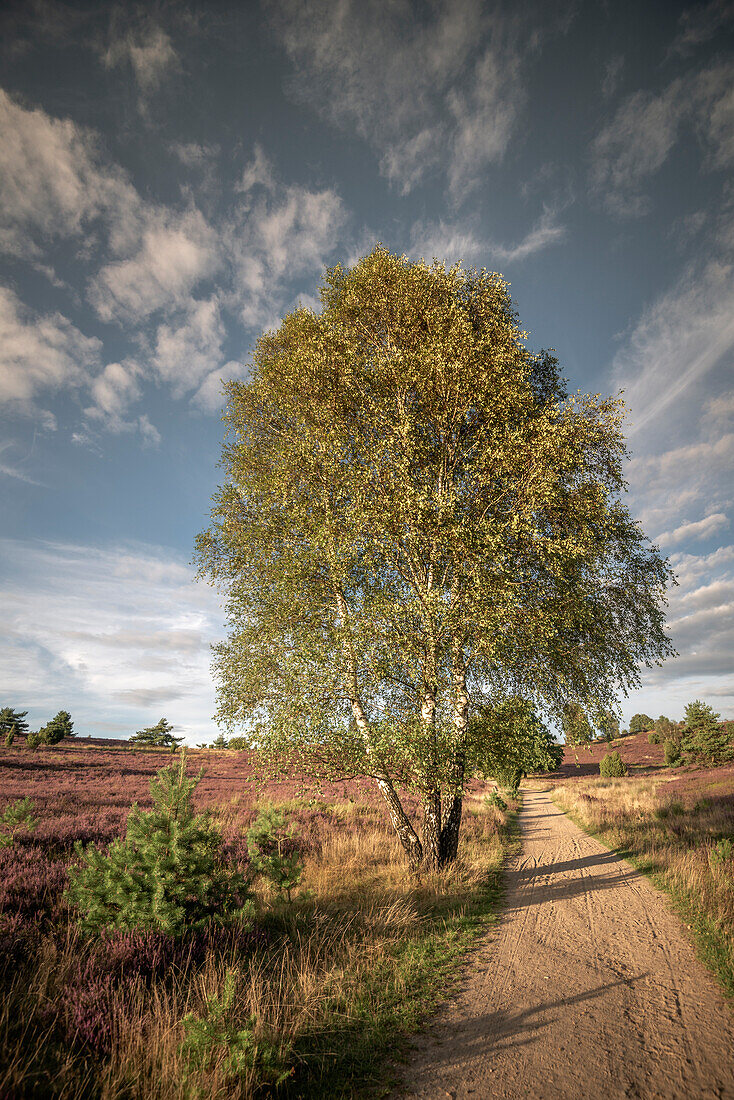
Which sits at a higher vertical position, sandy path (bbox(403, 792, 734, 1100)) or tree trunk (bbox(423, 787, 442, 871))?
tree trunk (bbox(423, 787, 442, 871))

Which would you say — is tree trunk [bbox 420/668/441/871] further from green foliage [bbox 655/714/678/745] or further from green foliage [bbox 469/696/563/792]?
green foliage [bbox 655/714/678/745]

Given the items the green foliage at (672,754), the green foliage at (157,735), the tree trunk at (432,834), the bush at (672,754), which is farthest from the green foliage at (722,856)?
the green foliage at (157,735)

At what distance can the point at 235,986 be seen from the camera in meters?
4.34

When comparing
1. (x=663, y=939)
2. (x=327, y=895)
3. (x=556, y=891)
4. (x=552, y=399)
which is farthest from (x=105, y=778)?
(x=552, y=399)

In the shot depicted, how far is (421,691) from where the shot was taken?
8.96 m

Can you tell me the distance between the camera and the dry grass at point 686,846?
23.2 feet

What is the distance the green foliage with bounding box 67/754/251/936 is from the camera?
17.0ft

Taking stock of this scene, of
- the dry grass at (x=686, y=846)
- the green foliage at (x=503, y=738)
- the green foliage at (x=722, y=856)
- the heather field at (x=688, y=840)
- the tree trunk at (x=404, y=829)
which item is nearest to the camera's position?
the dry grass at (x=686, y=846)

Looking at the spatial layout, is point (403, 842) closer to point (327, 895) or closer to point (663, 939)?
point (327, 895)

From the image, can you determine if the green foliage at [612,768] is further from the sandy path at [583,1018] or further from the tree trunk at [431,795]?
the tree trunk at [431,795]

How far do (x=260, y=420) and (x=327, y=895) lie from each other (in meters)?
11.6

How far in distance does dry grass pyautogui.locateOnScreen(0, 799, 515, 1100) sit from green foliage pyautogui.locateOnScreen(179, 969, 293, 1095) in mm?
34

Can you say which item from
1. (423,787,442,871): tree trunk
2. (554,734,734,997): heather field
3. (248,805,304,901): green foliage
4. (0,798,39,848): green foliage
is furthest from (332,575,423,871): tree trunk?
(0,798,39,848): green foliage

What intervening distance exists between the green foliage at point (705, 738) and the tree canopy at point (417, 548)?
33.9 meters
